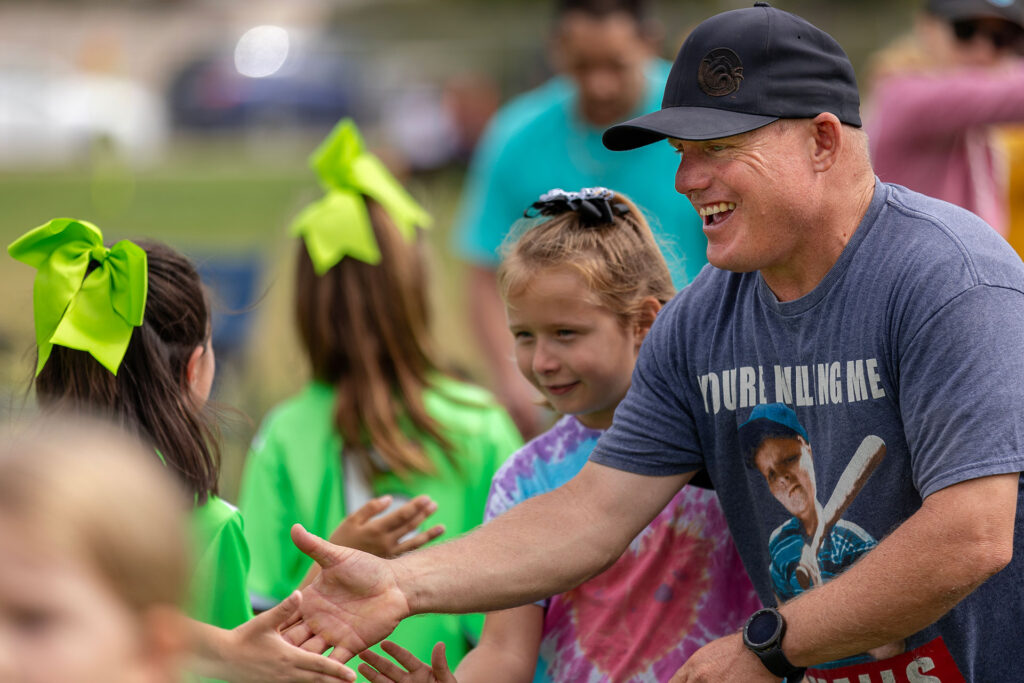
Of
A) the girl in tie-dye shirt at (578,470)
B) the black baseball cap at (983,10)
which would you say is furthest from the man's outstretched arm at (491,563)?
the black baseball cap at (983,10)

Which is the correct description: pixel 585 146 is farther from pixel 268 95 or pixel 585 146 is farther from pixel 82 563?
pixel 268 95

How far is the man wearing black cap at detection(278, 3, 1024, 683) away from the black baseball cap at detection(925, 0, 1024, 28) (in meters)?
2.45

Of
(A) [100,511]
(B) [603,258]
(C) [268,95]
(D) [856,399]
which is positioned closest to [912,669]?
(D) [856,399]

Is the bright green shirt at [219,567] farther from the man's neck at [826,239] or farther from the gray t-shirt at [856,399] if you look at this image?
the man's neck at [826,239]

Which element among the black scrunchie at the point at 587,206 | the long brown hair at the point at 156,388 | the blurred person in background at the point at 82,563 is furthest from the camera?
the black scrunchie at the point at 587,206

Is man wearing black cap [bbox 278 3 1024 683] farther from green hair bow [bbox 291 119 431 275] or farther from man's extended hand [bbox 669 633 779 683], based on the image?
green hair bow [bbox 291 119 431 275]

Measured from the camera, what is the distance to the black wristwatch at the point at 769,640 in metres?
2.39

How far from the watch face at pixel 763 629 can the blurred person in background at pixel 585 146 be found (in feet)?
7.71

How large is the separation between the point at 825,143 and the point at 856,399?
0.51m

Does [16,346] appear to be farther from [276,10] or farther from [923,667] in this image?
[276,10]

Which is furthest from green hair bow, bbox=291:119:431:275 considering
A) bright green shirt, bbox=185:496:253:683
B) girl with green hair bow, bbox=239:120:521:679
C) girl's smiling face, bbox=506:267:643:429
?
bright green shirt, bbox=185:496:253:683

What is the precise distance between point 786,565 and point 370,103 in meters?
29.6

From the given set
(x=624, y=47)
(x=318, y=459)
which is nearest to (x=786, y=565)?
(x=318, y=459)

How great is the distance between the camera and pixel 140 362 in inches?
113
